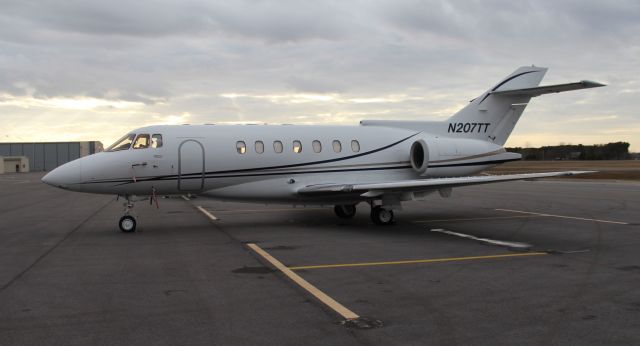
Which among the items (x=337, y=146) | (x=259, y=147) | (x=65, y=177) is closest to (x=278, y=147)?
(x=259, y=147)

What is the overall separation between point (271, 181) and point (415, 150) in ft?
16.3

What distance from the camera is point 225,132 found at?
1494 cm

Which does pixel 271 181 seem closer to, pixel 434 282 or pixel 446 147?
pixel 446 147

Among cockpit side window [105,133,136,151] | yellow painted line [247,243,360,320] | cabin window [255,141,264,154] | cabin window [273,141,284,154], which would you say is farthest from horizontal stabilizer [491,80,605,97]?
cockpit side window [105,133,136,151]

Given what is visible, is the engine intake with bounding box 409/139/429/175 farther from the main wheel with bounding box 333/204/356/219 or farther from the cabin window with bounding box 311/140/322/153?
the cabin window with bounding box 311/140/322/153

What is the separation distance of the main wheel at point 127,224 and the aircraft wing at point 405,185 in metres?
4.53

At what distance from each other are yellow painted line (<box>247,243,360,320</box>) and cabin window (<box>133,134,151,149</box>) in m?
5.27

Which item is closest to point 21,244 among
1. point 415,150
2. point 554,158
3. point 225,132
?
point 225,132

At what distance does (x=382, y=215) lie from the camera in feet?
49.3

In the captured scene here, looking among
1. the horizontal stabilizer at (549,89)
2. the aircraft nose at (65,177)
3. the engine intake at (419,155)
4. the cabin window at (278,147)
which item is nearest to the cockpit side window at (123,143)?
the aircraft nose at (65,177)

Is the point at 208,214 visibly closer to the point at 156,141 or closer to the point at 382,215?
the point at 156,141

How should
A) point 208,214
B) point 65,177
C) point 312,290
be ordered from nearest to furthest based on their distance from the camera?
1. point 312,290
2. point 65,177
3. point 208,214

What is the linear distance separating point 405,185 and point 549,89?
677 cm

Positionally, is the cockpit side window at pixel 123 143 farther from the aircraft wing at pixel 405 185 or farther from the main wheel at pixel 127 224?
the aircraft wing at pixel 405 185
